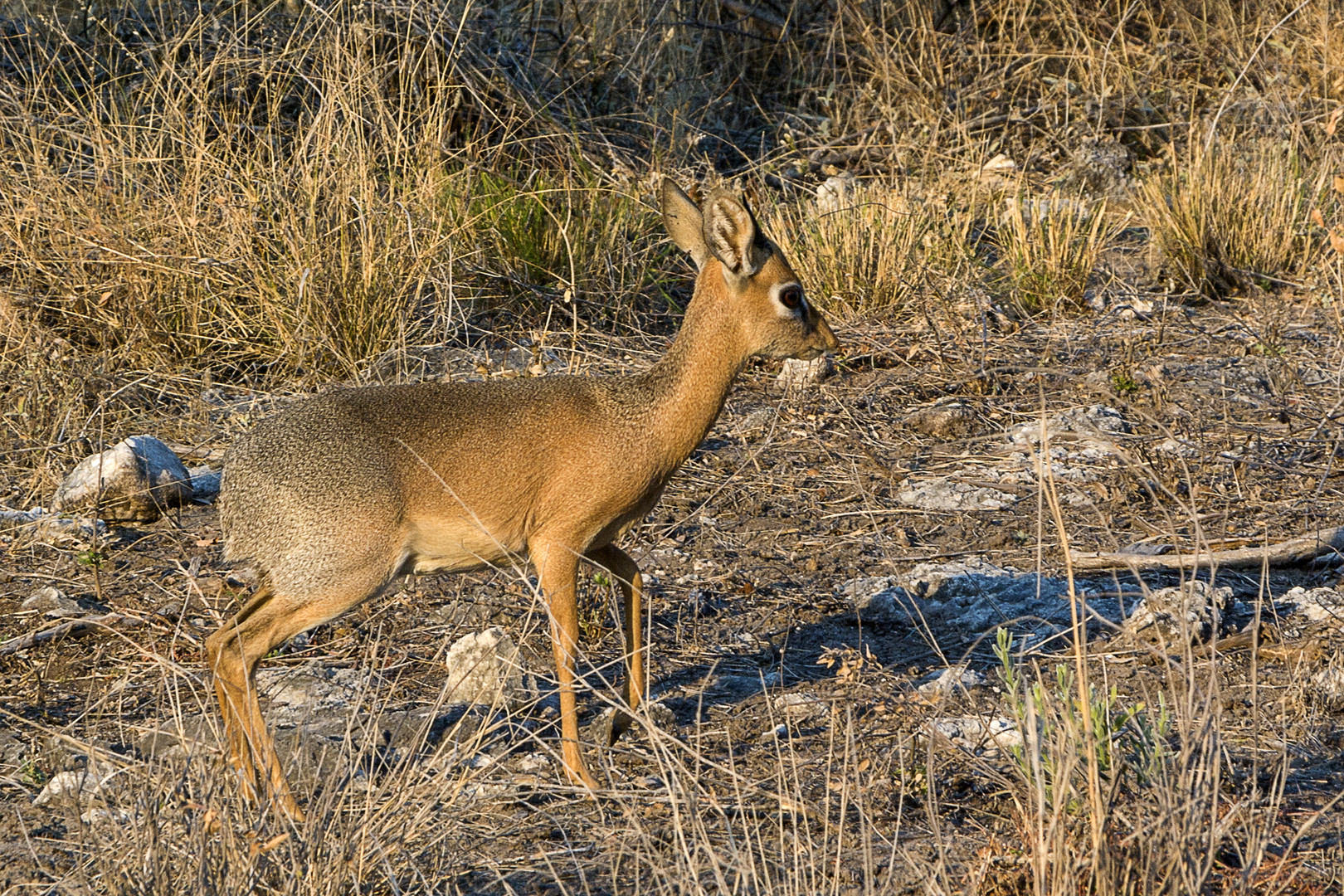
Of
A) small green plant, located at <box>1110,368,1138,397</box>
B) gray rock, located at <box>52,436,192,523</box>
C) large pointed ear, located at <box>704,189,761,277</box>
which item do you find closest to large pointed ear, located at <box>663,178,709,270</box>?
large pointed ear, located at <box>704,189,761,277</box>

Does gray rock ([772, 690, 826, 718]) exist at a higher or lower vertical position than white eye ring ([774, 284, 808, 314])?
lower

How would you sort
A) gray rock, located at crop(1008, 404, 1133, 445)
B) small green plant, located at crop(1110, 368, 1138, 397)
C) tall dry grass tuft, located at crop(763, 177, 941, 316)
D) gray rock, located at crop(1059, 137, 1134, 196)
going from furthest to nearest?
gray rock, located at crop(1059, 137, 1134, 196)
tall dry grass tuft, located at crop(763, 177, 941, 316)
small green plant, located at crop(1110, 368, 1138, 397)
gray rock, located at crop(1008, 404, 1133, 445)

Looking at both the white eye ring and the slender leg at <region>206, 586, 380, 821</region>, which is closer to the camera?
the slender leg at <region>206, 586, 380, 821</region>

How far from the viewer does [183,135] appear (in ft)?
23.0

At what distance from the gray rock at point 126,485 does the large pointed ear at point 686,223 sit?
7.78 ft

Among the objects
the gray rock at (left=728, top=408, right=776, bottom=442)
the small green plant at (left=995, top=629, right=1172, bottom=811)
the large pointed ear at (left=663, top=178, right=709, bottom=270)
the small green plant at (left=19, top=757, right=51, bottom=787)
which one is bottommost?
the small green plant at (left=19, top=757, right=51, bottom=787)

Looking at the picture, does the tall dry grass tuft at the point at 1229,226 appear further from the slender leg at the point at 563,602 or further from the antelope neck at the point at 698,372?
the slender leg at the point at 563,602

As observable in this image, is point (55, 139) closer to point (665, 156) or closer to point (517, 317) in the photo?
point (517, 317)

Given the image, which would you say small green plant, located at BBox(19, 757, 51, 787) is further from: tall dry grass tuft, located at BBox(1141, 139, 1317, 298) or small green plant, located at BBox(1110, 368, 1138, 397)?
tall dry grass tuft, located at BBox(1141, 139, 1317, 298)

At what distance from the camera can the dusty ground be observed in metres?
3.35

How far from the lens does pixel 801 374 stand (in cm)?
671

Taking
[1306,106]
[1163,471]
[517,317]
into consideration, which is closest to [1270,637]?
[1163,471]

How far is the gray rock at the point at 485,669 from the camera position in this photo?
4273 millimetres

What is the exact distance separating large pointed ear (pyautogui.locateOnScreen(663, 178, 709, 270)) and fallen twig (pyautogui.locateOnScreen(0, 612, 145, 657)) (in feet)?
7.01
